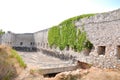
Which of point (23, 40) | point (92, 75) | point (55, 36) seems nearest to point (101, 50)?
point (92, 75)

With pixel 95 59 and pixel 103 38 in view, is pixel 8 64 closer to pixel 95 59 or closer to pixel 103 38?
pixel 95 59

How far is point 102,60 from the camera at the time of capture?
13.6m

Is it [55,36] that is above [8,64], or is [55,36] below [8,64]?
above

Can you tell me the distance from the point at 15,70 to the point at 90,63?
5.64 metres

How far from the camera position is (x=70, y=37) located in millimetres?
18250

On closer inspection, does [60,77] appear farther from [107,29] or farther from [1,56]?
[107,29]

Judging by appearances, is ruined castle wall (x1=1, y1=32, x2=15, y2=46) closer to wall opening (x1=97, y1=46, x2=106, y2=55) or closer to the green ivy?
the green ivy

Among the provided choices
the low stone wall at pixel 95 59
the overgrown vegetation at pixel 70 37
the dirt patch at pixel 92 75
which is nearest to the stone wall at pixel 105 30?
the low stone wall at pixel 95 59

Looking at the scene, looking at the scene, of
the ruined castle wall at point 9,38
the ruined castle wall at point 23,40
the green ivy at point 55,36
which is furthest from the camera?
the ruined castle wall at point 9,38

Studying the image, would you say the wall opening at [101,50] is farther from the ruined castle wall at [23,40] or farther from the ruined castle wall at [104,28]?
the ruined castle wall at [23,40]

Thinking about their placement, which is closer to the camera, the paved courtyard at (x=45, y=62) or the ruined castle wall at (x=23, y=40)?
the paved courtyard at (x=45, y=62)

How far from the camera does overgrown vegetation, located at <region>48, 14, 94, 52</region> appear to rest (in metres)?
16.1

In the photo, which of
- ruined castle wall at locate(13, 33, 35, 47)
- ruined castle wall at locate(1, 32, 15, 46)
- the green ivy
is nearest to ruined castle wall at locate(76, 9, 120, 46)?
the green ivy

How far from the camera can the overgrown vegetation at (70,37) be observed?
52.7ft
